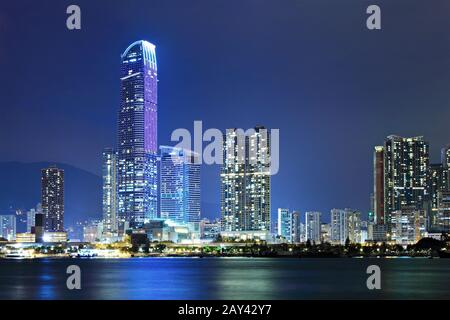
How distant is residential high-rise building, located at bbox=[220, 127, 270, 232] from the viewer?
190m

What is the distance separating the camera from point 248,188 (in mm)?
191125

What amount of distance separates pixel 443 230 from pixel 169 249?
198ft

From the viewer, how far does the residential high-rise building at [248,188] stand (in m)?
190

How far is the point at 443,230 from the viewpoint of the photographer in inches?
6816

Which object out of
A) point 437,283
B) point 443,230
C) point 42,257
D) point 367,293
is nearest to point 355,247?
point 443,230

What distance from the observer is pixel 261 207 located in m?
189

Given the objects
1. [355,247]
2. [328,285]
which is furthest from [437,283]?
[355,247]

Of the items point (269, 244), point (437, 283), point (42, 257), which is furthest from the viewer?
point (269, 244)
